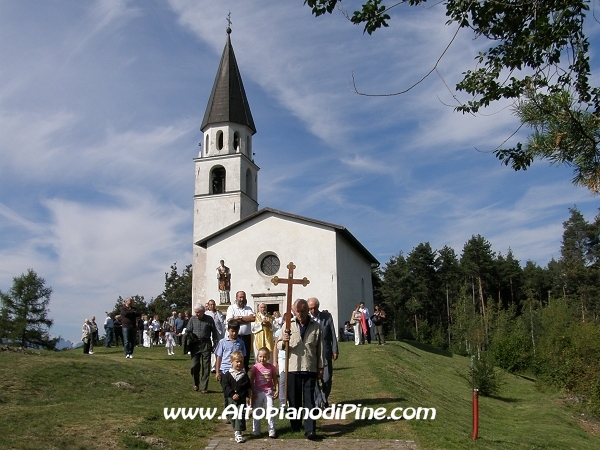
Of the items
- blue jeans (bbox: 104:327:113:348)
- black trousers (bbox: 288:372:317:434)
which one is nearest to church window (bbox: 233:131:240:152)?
blue jeans (bbox: 104:327:113:348)

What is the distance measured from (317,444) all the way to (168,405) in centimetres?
357

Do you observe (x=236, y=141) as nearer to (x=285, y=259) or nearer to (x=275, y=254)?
(x=275, y=254)

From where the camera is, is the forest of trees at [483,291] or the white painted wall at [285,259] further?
the forest of trees at [483,291]

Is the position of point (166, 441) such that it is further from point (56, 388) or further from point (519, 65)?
point (519, 65)

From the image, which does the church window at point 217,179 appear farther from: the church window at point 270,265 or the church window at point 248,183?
the church window at point 270,265

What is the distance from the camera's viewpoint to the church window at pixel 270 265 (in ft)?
95.2

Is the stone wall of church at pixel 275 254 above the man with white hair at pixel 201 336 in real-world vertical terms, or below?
above

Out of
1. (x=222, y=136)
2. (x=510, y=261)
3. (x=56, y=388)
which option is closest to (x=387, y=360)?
(x=56, y=388)

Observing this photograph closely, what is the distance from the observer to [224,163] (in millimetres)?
36500

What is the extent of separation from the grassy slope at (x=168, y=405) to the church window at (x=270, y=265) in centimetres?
1108

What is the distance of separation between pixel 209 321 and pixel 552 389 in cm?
1663

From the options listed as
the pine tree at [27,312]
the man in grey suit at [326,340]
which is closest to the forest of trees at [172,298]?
the pine tree at [27,312]

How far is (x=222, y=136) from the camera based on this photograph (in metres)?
37.6

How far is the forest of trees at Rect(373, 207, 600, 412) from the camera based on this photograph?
4144 cm
